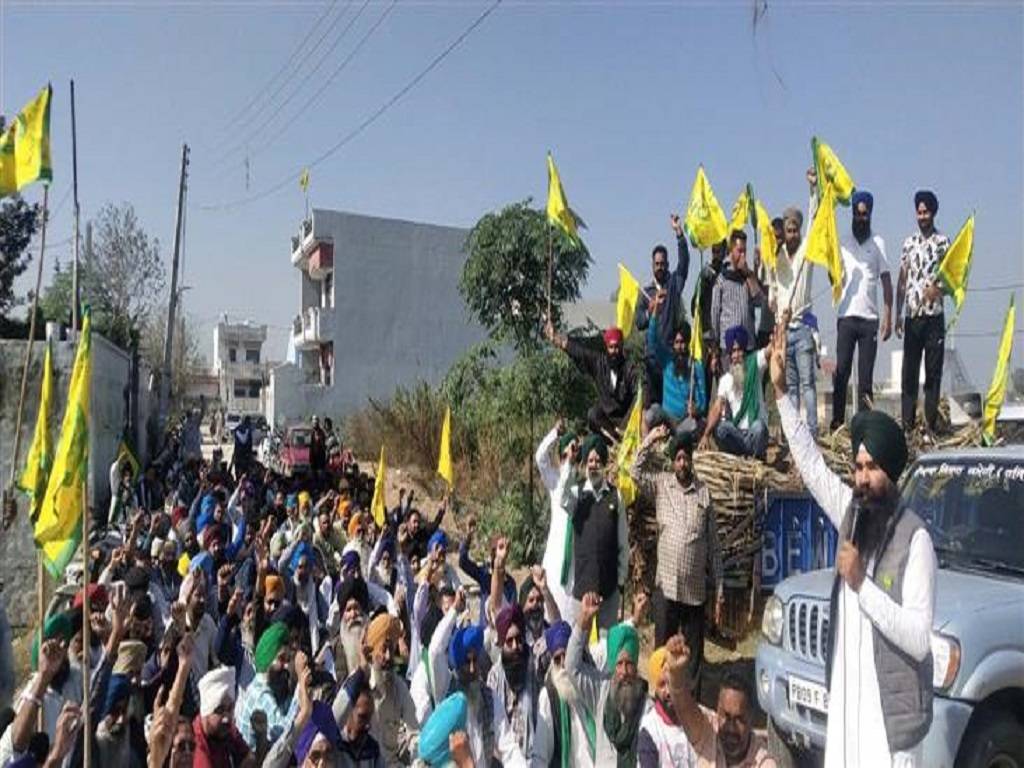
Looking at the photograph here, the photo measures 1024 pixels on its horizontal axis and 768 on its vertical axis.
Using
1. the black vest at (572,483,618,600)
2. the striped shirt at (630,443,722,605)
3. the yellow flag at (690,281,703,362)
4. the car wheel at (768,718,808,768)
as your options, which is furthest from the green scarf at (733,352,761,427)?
the car wheel at (768,718,808,768)

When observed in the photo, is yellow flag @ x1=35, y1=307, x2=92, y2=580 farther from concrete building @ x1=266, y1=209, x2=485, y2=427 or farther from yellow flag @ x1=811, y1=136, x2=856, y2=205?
concrete building @ x1=266, y1=209, x2=485, y2=427

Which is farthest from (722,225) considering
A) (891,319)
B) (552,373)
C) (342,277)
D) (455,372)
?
(342,277)

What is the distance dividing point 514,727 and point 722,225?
5.50 meters

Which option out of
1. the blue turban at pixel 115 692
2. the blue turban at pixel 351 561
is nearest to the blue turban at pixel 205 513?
the blue turban at pixel 351 561

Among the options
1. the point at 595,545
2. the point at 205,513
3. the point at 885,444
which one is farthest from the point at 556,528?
the point at 205,513

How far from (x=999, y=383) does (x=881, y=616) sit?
5.45 m

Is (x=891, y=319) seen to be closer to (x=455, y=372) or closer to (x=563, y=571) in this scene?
(x=563, y=571)

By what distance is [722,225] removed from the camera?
858 cm

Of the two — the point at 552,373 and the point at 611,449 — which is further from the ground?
the point at 552,373

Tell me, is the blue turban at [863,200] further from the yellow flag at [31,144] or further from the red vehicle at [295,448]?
the red vehicle at [295,448]

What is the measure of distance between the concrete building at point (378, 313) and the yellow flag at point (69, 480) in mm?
27340

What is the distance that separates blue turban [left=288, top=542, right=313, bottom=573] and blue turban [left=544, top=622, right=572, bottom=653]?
106 inches

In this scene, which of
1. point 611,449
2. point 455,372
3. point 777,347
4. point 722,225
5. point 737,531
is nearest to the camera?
point 777,347

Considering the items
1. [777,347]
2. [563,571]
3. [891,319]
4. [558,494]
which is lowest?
[563,571]
